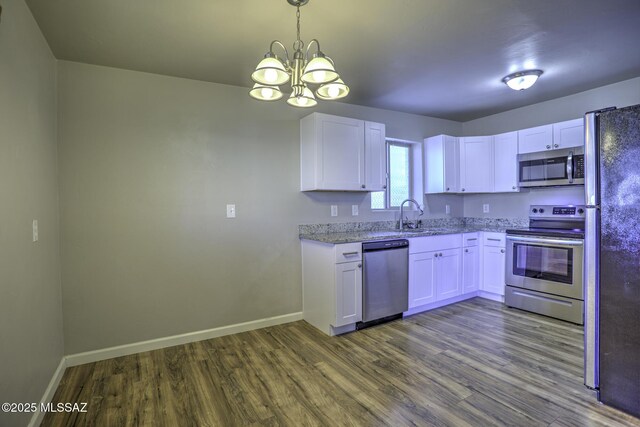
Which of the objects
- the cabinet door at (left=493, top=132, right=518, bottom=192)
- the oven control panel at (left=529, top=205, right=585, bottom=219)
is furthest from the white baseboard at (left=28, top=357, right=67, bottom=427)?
the oven control panel at (left=529, top=205, right=585, bottom=219)

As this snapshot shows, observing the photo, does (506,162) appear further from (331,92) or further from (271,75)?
(271,75)

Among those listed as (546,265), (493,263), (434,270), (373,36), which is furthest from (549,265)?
(373,36)

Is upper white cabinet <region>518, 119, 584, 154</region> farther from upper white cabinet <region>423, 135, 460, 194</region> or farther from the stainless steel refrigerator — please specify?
the stainless steel refrigerator

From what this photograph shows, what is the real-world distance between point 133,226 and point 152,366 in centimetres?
114

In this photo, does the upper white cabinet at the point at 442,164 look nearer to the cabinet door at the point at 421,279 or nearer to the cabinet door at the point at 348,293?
the cabinet door at the point at 421,279

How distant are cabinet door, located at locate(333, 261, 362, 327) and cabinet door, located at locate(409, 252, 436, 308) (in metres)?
0.70

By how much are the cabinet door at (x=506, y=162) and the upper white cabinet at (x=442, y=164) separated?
1.53 feet

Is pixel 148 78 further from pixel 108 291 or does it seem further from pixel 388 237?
pixel 388 237

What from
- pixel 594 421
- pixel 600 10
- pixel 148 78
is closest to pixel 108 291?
pixel 148 78

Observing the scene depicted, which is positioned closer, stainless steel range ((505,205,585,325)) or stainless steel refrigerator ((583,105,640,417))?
stainless steel refrigerator ((583,105,640,417))

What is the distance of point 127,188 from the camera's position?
267cm

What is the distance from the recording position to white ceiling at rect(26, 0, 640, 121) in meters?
1.94

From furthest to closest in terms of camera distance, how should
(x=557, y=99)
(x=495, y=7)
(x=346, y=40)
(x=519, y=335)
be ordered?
(x=557, y=99), (x=519, y=335), (x=346, y=40), (x=495, y=7)

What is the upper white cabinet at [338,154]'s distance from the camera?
324 cm
